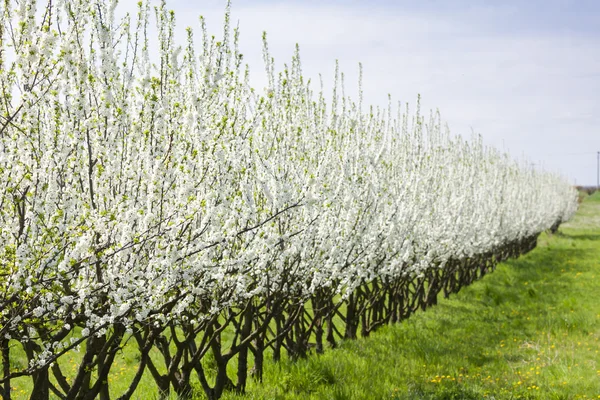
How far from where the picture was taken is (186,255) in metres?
4.62

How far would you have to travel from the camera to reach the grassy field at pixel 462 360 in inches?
300

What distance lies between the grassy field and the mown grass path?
0.02 meters

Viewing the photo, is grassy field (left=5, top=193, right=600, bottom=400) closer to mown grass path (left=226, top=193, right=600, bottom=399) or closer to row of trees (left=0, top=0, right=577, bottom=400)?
mown grass path (left=226, top=193, right=600, bottom=399)

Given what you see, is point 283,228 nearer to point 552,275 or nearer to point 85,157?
point 85,157

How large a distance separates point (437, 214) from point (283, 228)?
7.75 m

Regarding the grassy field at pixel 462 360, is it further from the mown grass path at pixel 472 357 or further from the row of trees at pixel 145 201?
the row of trees at pixel 145 201

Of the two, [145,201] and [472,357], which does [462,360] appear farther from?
[145,201]

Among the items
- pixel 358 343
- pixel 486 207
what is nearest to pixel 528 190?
pixel 486 207

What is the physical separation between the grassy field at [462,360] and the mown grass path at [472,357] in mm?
19

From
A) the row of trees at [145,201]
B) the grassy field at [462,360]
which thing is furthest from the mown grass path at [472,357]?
the row of trees at [145,201]

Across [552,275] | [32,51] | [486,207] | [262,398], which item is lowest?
[552,275]

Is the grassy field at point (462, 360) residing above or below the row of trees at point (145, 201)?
below

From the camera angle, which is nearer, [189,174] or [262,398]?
[189,174]

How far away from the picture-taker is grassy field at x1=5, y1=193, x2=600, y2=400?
300 inches
